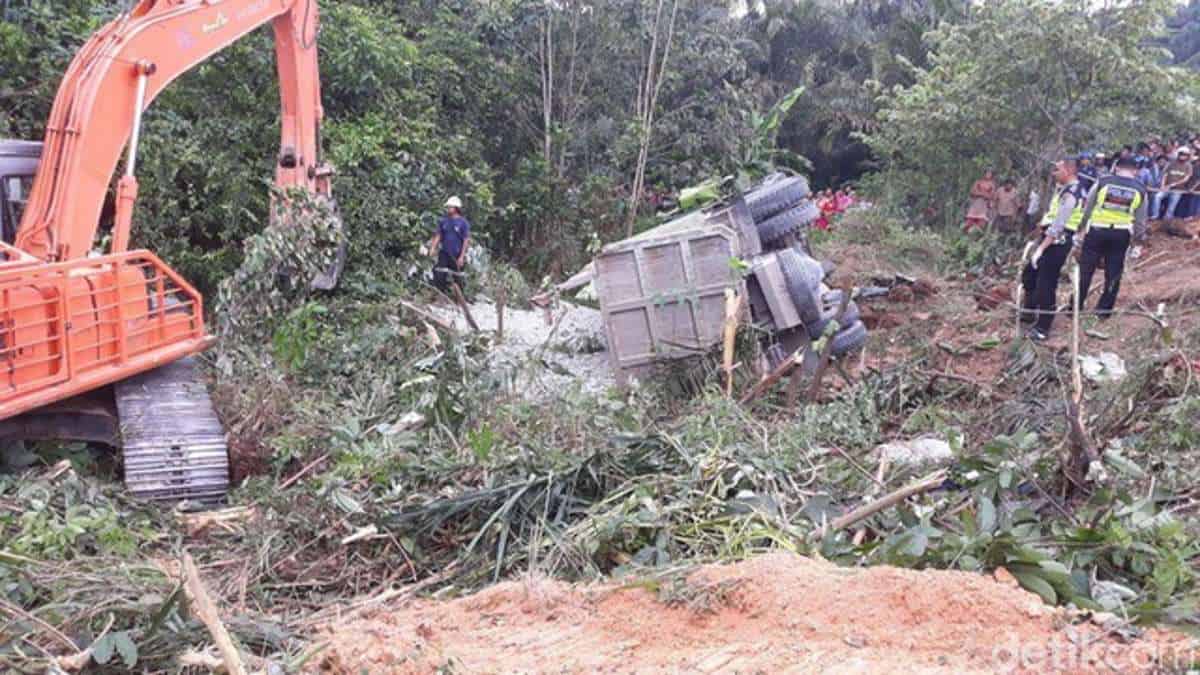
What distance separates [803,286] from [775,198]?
1.37m

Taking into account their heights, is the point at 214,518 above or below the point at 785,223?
below

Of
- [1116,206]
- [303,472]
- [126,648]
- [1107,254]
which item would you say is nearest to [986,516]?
[126,648]

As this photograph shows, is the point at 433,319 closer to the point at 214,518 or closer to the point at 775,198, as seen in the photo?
the point at 775,198

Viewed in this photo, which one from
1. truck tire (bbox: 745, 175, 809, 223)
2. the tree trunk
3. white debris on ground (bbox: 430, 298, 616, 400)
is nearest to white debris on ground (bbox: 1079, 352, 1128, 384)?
truck tire (bbox: 745, 175, 809, 223)

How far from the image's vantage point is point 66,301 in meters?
5.25

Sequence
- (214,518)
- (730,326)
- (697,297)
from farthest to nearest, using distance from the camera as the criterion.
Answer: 1. (697,297)
2. (730,326)
3. (214,518)

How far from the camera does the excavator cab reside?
5812 mm

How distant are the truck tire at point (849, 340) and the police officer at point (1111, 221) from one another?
1685 millimetres

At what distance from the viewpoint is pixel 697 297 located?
7496mm

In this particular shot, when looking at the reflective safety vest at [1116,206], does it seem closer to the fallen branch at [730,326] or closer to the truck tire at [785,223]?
the truck tire at [785,223]

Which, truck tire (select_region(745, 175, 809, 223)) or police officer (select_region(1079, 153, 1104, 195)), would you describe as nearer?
police officer (select_region(1079, 153, 1104, 195))

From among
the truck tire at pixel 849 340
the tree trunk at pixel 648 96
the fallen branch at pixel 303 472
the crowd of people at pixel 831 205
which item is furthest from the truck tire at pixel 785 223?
the crowd of people at pixel 831 205

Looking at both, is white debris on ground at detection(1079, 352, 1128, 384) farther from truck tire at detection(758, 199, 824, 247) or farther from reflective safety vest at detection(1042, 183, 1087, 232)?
truck tire at detection(758, 199, 824, 247)

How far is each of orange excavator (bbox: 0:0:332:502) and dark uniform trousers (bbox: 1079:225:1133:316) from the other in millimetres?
6335
